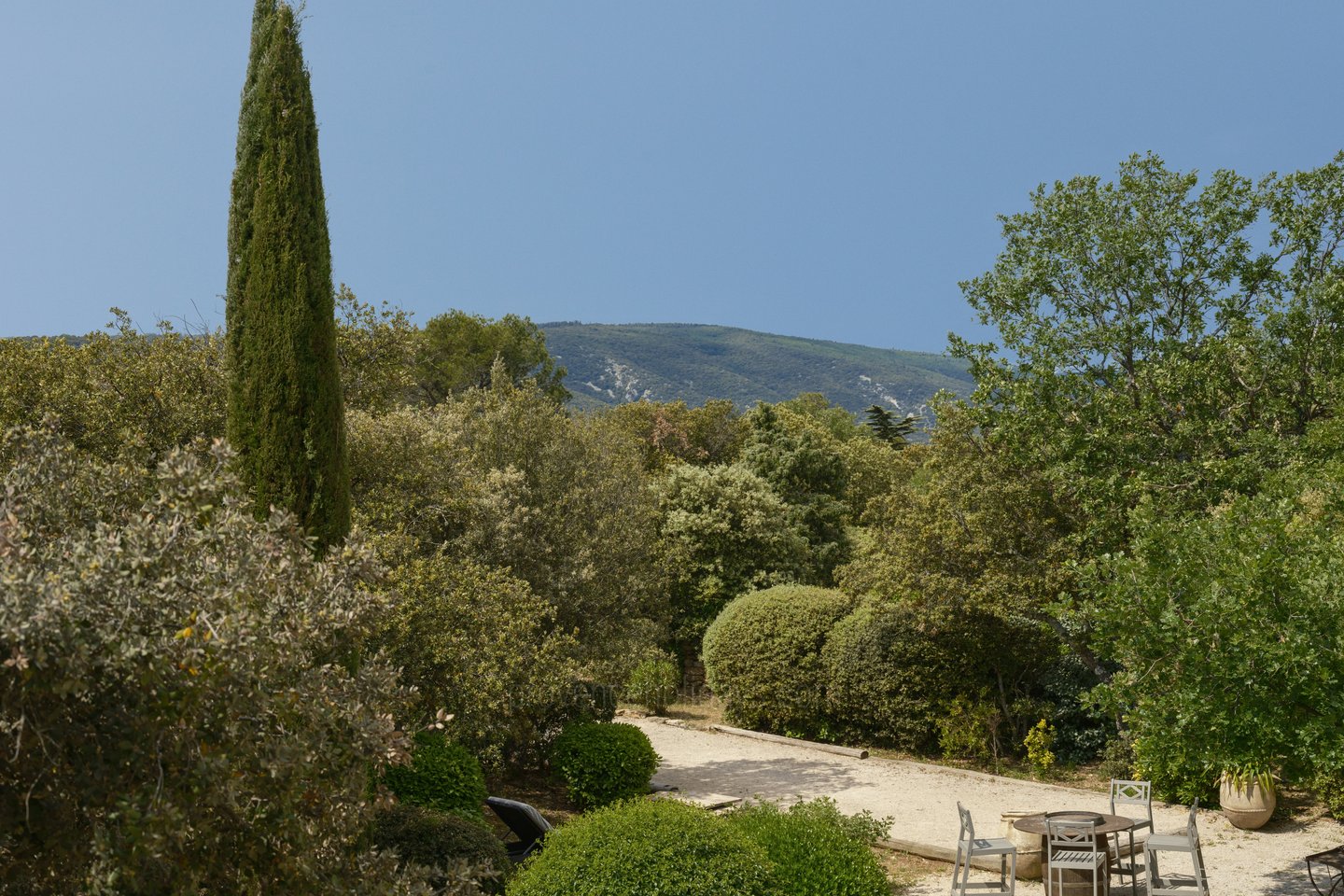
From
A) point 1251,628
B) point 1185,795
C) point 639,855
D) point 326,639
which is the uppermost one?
point 326,639

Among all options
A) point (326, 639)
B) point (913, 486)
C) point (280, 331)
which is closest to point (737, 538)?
point (913, 486)

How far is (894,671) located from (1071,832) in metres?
7.90

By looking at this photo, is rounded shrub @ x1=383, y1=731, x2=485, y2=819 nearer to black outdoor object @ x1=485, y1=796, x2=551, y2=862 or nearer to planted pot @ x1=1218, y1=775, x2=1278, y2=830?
black outdoor object @ x1=485, y1=796, x2=551, y2=862

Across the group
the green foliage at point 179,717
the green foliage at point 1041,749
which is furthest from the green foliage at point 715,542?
the green foliage at point 179,717

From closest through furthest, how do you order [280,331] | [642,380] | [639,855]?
[639,855] < [280,331] < [642,380]

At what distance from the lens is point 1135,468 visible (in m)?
14.1

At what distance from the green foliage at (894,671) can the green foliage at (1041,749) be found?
1198 millimetres

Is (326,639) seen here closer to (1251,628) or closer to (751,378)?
(1251,628)

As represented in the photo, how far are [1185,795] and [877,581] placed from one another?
16.3 feet

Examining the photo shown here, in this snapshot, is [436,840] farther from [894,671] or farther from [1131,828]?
[894,671]

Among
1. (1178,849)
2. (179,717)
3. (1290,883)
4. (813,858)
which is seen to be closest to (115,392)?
(813,858)

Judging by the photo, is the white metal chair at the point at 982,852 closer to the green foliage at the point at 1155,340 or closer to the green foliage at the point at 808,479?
the green foliage at the point at 1155,340

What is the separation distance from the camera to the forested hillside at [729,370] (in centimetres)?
13325

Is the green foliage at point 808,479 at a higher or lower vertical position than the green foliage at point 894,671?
higher
